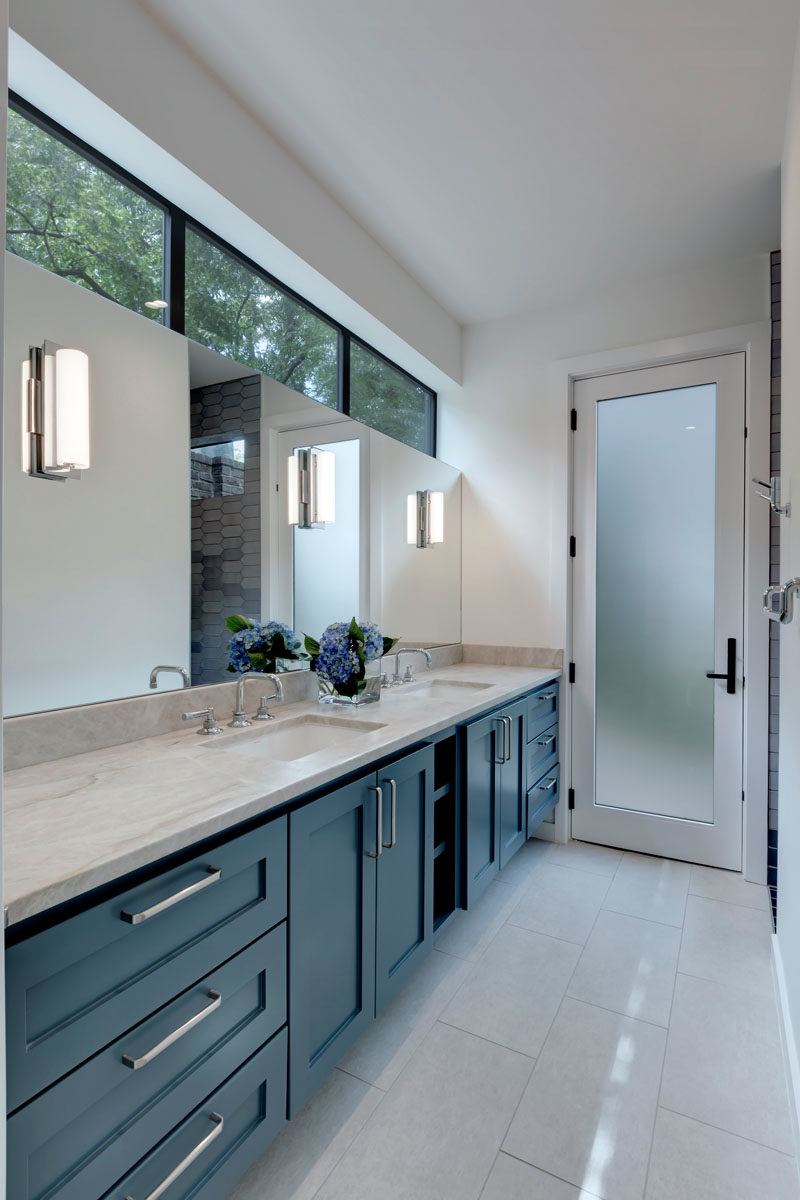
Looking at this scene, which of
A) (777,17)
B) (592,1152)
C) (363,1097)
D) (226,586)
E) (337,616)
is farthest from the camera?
(337,616)

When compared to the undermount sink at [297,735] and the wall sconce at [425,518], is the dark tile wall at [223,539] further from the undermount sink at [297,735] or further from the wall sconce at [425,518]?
the wall sconce at [425,518]

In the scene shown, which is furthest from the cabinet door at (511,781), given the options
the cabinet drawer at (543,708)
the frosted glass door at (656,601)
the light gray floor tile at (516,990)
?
the frosted glass door at (656,601)

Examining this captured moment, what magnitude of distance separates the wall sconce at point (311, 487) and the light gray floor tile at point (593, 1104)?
1.85 metres

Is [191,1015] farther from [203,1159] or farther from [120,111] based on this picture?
[120,111]

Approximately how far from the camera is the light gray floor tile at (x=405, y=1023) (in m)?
1.64

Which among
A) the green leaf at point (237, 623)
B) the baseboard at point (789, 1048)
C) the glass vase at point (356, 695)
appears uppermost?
the green leaf at point (237, 623)

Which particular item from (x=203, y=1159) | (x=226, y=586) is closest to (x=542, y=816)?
(x=226, y=586)

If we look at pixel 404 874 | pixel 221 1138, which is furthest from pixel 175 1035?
pixel 404 874

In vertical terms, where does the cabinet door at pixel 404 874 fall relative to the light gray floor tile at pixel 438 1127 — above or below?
above

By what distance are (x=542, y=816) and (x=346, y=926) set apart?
1.68 metres

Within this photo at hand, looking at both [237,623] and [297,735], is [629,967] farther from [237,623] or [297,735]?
[237,623]

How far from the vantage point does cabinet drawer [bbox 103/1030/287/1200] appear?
0.98 metres

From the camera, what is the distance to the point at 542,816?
115 inches

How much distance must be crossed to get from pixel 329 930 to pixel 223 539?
115cm
